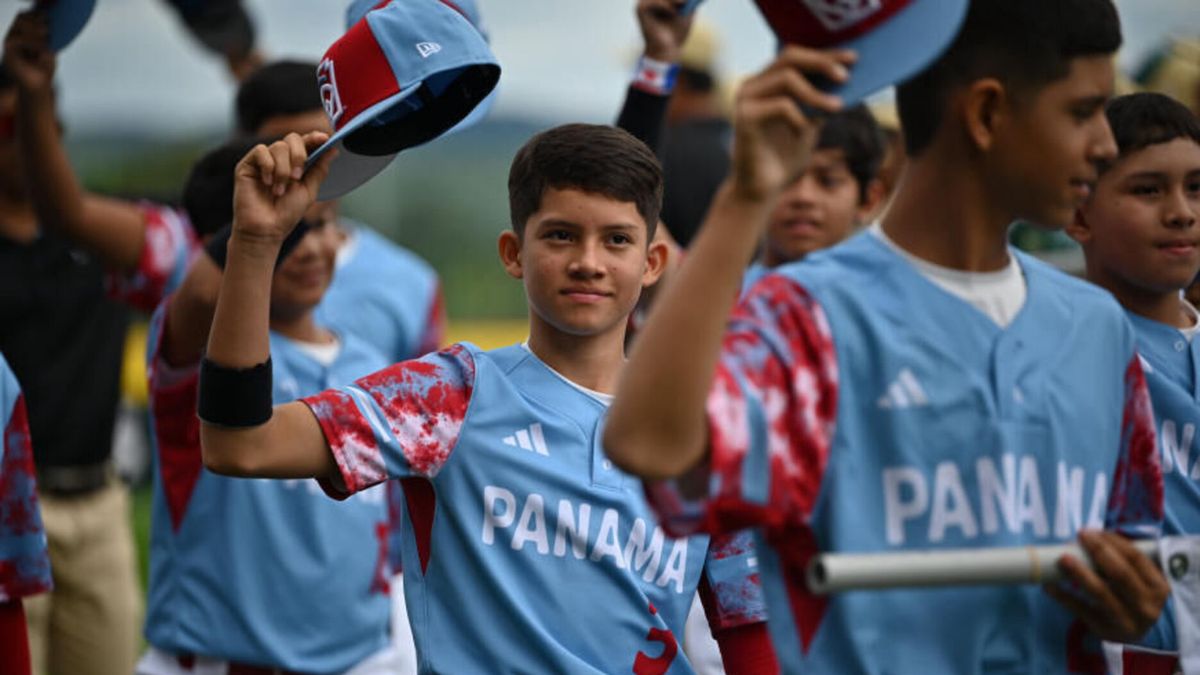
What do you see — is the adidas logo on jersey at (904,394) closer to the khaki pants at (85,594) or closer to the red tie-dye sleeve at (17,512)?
the red tie-dye sleeve at (17,512)

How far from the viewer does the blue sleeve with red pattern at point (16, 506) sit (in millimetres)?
3773

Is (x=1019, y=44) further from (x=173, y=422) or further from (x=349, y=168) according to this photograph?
(x=173, y=422)

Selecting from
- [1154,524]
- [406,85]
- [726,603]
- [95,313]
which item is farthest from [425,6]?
[95,313]

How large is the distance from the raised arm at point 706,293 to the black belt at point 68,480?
450 cm

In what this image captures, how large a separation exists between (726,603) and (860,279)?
3.80 feet

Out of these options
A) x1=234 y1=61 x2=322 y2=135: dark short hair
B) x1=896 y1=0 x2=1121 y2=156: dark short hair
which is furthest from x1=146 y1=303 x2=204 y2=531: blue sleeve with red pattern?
x1=896 y1=0 x2=1121 y2=156: dark short hair

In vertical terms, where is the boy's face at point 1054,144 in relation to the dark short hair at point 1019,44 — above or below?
below

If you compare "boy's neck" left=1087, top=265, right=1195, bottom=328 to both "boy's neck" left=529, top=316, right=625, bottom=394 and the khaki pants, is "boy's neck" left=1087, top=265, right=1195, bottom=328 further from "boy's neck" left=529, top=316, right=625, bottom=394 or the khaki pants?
the khaki pants

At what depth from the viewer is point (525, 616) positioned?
10.2ft

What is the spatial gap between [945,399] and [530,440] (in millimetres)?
1100

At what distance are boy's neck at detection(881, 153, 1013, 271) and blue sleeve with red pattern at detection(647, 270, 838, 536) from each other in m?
0.23

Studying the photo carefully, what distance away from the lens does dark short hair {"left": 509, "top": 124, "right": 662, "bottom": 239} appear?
3414mm

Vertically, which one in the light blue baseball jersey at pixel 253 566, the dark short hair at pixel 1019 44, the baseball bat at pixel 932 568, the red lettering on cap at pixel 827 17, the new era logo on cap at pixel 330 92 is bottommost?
the light blue baseball jersey at pixel 253 566

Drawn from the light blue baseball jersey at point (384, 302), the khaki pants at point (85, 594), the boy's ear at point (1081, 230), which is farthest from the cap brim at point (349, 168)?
the khaki pants at point (85, 594)
